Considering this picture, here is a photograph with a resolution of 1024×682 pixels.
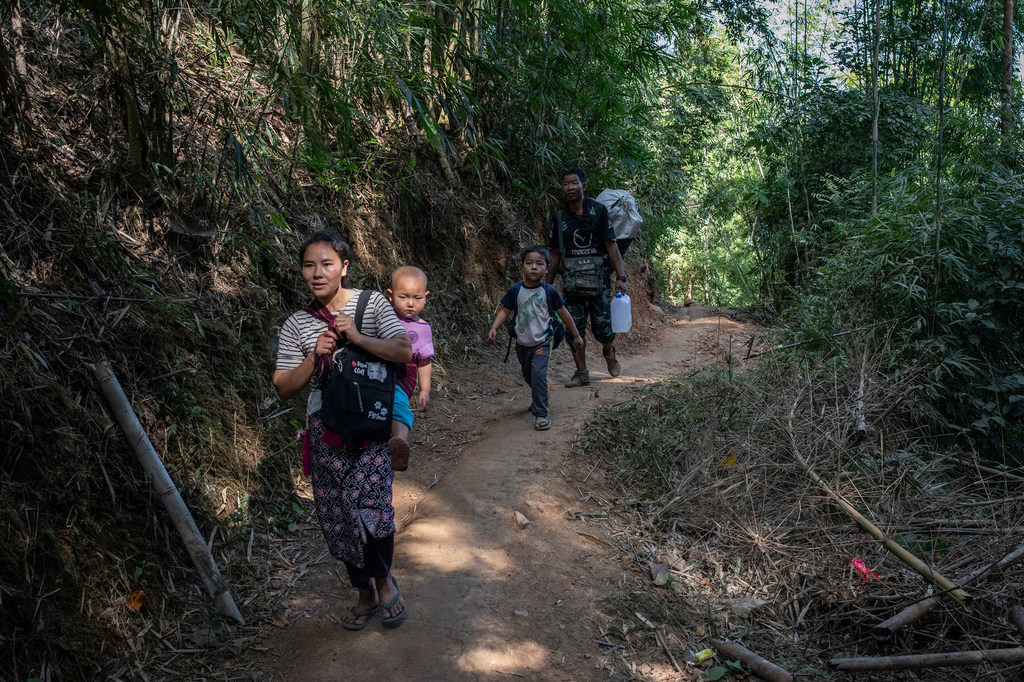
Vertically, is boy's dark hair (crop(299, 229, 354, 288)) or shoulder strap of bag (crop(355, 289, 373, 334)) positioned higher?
boy's dark hair (crop(299, 229, 354, 288))

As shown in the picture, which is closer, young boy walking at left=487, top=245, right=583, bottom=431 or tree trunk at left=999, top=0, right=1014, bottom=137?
young boy walking at left=487, top=245, right=583, bottom=431

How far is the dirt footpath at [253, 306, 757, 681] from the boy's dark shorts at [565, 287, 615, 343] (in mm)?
780

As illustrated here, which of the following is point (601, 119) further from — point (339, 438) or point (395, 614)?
point (395, 614)

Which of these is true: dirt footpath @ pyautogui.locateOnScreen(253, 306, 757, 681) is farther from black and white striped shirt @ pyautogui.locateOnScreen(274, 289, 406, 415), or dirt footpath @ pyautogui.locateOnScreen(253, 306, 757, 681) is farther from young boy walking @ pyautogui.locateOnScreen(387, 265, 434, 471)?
black and white striped shirt @ pyautogui.locateOnScreen(274, 289, 406, 415)

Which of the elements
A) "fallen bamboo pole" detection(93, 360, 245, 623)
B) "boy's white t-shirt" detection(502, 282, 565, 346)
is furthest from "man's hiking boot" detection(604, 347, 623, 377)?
"fallen bamboo pole" detection(93, 360, 245, 623)

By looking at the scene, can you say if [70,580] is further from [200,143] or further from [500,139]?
[500,139]

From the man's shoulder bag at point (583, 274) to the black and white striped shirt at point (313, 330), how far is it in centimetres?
306

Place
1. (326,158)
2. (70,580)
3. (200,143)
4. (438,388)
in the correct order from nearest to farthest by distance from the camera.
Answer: (70,580) → (200,143) → (326,158) → (438,388)

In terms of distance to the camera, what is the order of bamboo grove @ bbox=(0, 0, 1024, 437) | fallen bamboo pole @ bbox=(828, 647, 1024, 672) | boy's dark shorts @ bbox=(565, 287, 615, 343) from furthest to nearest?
boy's dark shorts @ bbox=(565, 287, 615, 343) < bamboo grove @ bbox=(0, 0, 1024, 437) < fallen bamboo pole @ bbox=(828, 647, 1024, 672)

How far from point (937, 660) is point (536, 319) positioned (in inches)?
123

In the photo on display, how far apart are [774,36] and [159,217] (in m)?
10.3

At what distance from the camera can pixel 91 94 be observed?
3965 millimetres

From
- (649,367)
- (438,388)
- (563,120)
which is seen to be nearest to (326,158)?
(438,388)

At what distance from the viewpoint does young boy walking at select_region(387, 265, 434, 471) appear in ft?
9.11
